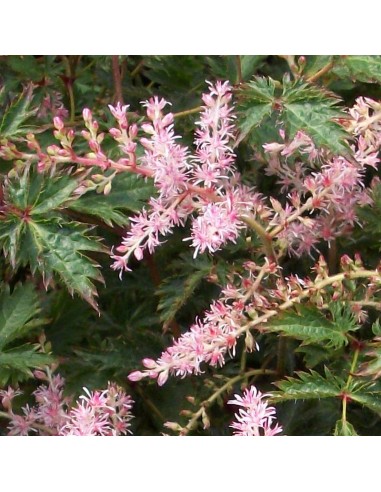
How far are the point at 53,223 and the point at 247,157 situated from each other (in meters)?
0.50

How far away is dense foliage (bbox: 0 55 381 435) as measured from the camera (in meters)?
1.31

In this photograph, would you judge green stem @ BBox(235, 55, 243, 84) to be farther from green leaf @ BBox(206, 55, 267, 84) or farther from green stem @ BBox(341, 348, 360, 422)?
green stem @ BBox(341, 348, 360, 422)

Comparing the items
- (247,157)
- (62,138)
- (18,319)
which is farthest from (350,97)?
(18,319)


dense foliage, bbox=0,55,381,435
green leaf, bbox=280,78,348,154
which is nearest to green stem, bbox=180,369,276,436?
dense foliage, bbox=0,55,381,435

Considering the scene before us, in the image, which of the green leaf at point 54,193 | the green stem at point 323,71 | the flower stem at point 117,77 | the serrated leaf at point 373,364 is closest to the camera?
the serrated leaf at point 373,364

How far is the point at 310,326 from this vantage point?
1.32m

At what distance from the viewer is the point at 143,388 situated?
1645mm

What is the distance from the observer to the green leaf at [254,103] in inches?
53.7

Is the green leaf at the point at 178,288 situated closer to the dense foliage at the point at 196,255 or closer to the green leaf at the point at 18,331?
the dense foliage at the point at 196,255

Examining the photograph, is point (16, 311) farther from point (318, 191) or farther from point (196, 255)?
point (318, 191)

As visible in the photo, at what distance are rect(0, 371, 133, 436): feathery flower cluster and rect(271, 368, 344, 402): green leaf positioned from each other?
28 cm

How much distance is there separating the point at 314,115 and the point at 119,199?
1.23 ft

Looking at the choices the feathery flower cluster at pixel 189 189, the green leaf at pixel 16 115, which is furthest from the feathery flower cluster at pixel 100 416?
the green leaf at pixel 16 115

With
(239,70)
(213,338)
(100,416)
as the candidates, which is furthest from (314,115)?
(100,416)
